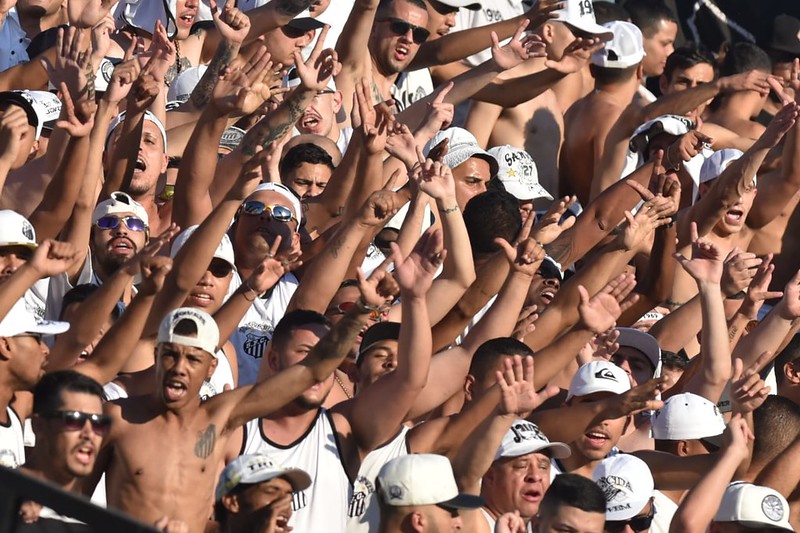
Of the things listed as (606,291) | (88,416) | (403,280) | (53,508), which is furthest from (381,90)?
(53,508)

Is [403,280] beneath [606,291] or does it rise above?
above

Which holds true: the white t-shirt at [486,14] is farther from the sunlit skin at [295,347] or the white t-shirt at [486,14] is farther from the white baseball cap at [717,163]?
the sunlit skin at [295,347]

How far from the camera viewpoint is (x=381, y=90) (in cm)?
974

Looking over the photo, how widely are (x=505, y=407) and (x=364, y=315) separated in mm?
610

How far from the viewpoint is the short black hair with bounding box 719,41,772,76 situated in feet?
37.6

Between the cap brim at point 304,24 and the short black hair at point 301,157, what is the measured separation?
2.96 ft

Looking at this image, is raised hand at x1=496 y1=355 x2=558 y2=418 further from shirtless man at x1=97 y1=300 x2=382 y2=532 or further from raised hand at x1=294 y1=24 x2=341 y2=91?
raised hand at x1=294 y1=24 x2=341 y2=91

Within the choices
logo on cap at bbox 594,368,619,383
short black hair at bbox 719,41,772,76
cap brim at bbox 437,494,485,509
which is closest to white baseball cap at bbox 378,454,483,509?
cap brim at bbox 437,494,485,509

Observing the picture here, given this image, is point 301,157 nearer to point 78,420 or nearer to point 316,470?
→ point 316,470

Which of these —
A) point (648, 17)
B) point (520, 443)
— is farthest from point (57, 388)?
point (648, 17)

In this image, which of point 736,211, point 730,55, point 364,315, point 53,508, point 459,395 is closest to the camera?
point 53,508

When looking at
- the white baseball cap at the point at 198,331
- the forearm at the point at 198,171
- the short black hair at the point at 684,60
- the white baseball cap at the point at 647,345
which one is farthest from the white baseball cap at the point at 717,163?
the white baseball cap at the point at 198,331

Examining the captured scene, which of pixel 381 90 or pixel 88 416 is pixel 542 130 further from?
pixel 88 416

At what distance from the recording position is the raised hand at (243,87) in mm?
7887
